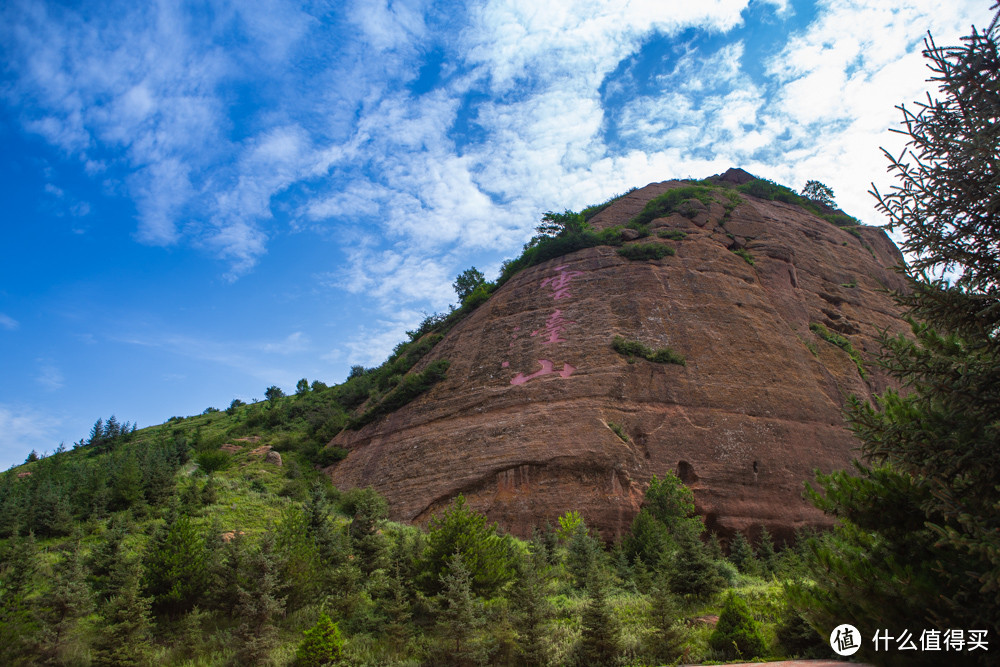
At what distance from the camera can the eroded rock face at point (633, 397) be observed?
2158 centimetres

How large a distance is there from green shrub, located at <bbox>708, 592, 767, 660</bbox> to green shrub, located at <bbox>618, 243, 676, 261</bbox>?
77.9 feet

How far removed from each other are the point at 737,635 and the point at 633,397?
14.0 metres

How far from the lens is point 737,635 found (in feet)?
34.2

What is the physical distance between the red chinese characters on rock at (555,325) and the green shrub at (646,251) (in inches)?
124

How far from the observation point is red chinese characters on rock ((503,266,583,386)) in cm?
2573

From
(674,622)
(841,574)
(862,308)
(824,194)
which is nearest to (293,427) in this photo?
(674,622)

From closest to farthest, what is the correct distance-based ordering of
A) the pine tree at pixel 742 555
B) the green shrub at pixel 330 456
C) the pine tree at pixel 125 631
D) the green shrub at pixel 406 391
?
the pine tree at pixel 125 631 → the pine tree at pixel 742 555 → the green shrub at pixel 406 391 → the green shrub at pixel 330 456

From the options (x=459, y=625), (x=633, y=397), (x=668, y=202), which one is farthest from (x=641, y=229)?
(x=459, y=625)

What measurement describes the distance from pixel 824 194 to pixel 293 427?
52274 mm

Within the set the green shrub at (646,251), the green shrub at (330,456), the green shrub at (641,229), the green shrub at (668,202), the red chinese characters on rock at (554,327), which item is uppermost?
the green shrub at (668,202)

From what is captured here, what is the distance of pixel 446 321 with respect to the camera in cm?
3888

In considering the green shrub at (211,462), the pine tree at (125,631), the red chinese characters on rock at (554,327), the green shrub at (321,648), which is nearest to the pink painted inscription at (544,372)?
the red chinese characters on rock at (554,327)

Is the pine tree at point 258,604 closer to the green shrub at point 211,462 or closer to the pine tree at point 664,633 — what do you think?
the pine tree at point 664,633

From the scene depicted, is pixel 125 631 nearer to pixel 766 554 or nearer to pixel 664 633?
pixel 664 633
